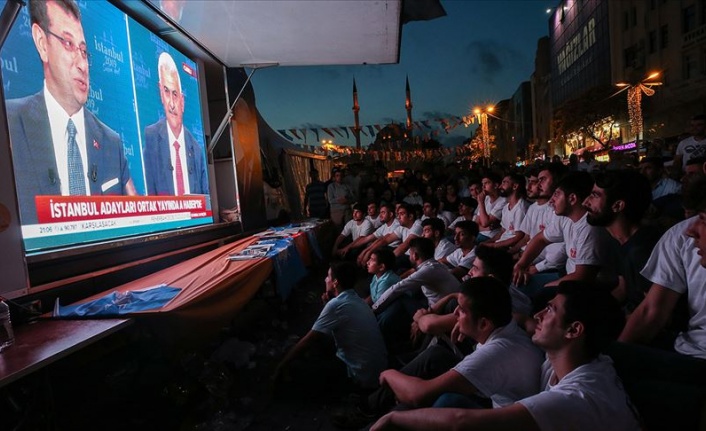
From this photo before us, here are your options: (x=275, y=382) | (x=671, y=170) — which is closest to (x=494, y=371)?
(x=275, y=382)

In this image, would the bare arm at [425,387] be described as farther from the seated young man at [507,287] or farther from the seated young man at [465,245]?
the seated young man at [465,245]

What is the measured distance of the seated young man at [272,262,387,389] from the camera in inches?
121

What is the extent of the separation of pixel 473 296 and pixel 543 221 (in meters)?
2.93

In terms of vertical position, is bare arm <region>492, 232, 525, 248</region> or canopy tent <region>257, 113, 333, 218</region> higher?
canopy tent <region>257, 113, 333, 218</region>

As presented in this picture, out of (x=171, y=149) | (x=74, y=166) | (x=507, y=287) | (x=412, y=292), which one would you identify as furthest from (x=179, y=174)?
(x=507, y=287)

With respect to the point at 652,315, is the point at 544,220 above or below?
above

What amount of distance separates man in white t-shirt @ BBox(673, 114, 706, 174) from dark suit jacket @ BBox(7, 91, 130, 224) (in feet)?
26.1

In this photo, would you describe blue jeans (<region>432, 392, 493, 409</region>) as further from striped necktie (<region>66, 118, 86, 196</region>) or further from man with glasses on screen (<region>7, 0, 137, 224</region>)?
striped necktie (<region>66, 118, 86, 196</region>)

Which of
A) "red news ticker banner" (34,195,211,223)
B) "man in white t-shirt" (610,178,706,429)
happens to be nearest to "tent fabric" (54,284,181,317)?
"red news ticker banner" (34,195,211,223)

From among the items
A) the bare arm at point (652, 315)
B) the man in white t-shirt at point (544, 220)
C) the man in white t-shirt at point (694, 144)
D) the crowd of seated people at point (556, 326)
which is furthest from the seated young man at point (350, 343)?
the man in white t-shirt at point (694, 144)

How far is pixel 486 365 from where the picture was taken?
183 cm

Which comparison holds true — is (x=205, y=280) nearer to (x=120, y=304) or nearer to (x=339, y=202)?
(x=120, y=304)

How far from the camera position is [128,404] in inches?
115

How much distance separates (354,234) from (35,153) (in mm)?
5544
